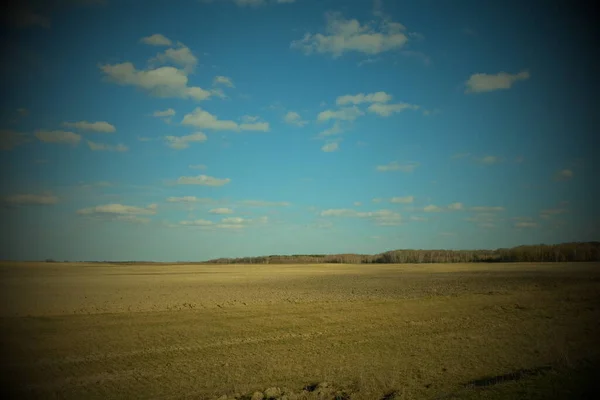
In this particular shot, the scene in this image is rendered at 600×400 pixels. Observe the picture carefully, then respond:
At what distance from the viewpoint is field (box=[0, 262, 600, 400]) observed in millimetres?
10287

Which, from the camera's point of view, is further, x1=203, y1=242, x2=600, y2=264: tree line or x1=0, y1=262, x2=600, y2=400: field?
x1=203, y1=242, x2=600, y2=264: tree line

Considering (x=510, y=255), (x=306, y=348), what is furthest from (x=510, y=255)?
(x=306, y=348)

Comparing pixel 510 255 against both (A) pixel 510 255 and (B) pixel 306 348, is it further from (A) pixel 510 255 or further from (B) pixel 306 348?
(B) pixel 306 348

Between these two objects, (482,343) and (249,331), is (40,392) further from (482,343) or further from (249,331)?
(482,343)

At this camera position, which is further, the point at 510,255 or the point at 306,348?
the point at 510,255

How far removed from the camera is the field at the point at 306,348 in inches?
405

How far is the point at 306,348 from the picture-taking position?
576 inches

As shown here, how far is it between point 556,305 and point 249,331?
1789cm

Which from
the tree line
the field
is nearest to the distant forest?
the tree line

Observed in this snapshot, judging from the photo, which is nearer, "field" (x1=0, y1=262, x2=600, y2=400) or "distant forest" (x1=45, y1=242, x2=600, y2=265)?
"field" (x1=0, y1=262, x2=600, y2=400)

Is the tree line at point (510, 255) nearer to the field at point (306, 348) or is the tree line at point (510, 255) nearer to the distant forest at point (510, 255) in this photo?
the distant forest at point (510, 255)

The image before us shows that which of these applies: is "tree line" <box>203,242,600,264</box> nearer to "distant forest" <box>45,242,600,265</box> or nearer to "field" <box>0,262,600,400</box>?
"distant forest" <box>45,242,600,265</box>

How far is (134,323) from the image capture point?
19.2 meters

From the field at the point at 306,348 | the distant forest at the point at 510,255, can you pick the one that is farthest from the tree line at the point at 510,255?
the field at the point at 306,348
